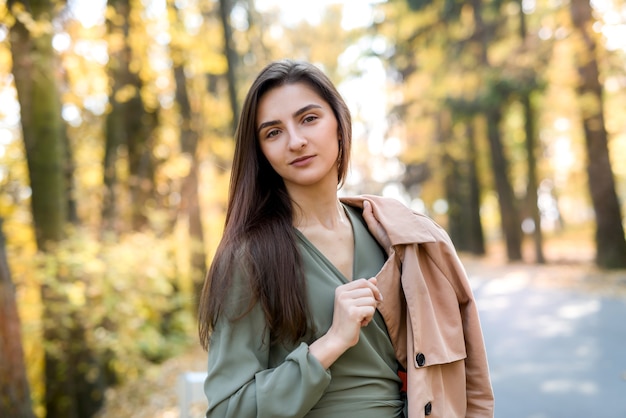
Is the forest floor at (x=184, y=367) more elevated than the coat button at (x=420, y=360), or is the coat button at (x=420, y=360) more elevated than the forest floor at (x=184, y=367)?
the coat button at (x=420, y=360)

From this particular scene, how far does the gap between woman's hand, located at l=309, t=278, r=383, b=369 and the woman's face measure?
0.48 m

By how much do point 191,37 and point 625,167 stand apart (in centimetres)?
2701

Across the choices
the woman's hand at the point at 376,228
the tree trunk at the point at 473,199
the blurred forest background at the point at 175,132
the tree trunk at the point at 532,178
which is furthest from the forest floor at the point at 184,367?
the tree trunk at the point at 473,199

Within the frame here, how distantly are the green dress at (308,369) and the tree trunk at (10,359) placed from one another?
15.3 feet

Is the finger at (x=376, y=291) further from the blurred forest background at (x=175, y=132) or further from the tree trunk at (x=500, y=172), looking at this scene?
the tree trunk at (x=500, y=172)

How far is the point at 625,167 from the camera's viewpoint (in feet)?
101

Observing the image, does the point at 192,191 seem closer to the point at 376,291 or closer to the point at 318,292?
the point at 318,292

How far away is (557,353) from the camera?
25.7ft

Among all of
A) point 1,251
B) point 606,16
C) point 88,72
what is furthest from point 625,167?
point 1,251

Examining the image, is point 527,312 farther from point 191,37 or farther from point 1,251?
point 1,251

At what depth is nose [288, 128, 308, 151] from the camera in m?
2.14

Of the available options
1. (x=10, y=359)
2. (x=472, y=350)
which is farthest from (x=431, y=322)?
Result: (x=10, y=359)

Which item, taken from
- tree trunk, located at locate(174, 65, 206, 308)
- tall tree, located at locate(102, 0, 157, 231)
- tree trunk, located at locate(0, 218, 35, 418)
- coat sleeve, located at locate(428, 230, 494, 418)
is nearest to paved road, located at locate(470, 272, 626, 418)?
coat sleeve, located at locate(428, 230, 494, 418)

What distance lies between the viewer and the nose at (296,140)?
2143mm
